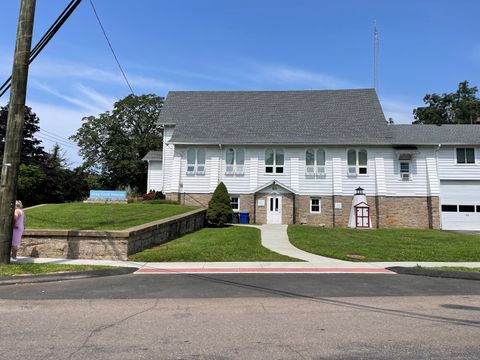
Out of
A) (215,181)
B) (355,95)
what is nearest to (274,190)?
(215,181)

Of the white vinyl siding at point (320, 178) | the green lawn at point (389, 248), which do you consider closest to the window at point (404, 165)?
the white vinyl siding at point (320, 178)

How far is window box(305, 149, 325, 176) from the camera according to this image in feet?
97.5

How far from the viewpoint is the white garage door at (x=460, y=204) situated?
28.6 metres

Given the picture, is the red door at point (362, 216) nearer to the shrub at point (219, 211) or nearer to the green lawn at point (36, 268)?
the shrub at point (219, 211)

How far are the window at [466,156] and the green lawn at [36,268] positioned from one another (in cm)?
2751

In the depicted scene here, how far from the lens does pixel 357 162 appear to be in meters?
29.5

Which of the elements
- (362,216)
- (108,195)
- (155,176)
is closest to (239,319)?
(362,216)

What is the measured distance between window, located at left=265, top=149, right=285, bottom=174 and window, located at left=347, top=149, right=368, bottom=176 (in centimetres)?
498

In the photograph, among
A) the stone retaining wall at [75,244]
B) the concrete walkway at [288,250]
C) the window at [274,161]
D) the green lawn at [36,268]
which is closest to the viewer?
the green lawn at [36,268]

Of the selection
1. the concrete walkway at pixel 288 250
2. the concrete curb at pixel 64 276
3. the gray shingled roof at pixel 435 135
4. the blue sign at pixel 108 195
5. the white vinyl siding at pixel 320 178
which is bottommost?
the concrete curb at pixel 64 276

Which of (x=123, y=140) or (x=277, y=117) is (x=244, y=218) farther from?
(x=123, y=140)

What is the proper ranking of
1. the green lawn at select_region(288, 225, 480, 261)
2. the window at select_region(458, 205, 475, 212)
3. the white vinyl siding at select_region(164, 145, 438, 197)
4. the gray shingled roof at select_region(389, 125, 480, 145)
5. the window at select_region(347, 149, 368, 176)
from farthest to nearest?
the window at select_region(347, 149, 368, 176) → the white vinyl siding at select_region(164, 145, 438, 197) → the gray shingled roof at select_region(389, 125, 480, 145) → the window at select_region(458, 205, 475, 212) → the green lawn at select_region(288, 225, 480, 261)

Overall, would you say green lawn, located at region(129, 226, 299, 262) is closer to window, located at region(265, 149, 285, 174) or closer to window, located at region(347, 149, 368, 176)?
window, located at region(265, 149, 285, 174)

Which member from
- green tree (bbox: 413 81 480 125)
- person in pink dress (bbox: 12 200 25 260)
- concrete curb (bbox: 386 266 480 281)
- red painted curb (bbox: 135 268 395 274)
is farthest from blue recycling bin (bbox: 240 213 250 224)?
green tree (bbox: 413 81 480 125)
